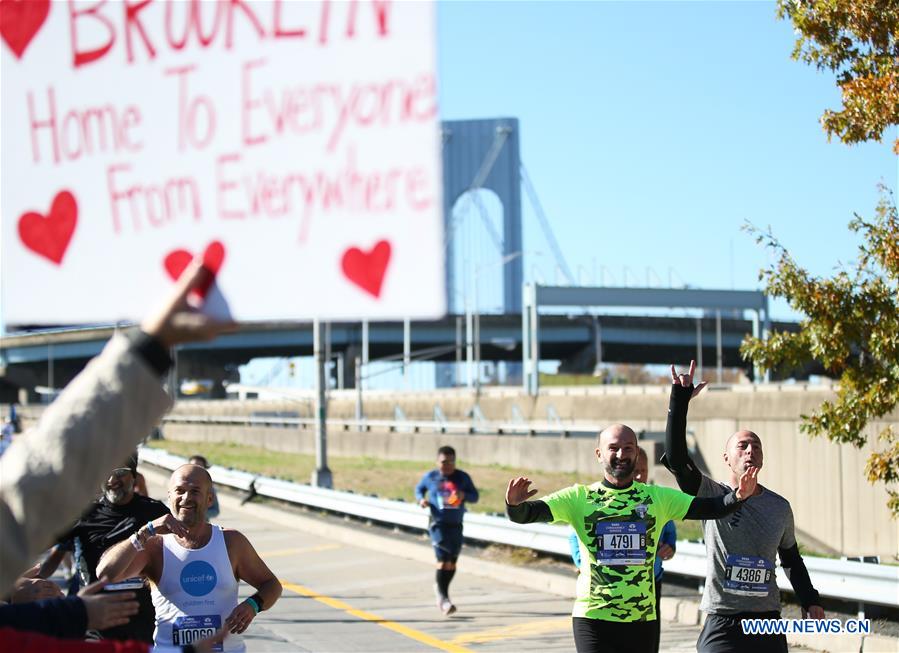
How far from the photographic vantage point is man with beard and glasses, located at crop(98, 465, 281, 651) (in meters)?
6.09

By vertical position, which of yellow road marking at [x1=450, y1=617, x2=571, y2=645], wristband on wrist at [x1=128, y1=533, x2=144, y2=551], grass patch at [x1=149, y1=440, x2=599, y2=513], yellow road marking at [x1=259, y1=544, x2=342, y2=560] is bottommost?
grass patch at [x1=149, y1=440, x2=599, y2=513]

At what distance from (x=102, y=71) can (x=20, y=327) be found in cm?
56

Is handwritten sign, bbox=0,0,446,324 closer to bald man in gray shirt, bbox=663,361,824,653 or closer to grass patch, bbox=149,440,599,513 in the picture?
bald man in gray shirt, bbox=663,361,824,653

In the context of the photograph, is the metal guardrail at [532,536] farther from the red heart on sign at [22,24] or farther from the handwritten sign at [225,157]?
the red heart on sign at [22,24]

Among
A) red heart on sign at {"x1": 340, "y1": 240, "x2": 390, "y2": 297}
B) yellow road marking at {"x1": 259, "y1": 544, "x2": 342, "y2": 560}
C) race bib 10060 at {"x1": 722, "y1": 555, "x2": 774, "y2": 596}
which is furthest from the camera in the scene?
yellow road marking at {"x1": 259, "y1": 544, "x2": 342, "y2": 560}

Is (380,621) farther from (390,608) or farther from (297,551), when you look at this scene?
(297,551)

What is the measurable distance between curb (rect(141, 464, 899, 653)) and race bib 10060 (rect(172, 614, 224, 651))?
4522mm

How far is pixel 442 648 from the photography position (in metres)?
11.4

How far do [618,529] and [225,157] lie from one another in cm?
462

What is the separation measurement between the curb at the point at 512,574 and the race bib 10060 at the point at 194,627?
4.52 meters

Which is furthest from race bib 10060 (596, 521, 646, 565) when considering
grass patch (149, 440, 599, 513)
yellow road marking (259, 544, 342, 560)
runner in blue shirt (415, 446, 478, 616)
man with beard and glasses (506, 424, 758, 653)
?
grass patch (149, 440, 599, 513)

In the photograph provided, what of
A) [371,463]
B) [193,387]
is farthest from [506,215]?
[371,463]

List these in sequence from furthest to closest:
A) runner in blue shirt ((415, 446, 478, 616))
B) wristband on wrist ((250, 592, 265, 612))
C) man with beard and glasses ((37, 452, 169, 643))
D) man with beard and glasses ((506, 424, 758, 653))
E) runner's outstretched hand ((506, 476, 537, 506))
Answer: runner in blue shirt ((415, 446, 478, 616))
man with beard and glasses ((37, 452, 169, 643))
man with beard and glasses ((506, 424, 758, 653))
runner's outstretched hand ((506, 476, 537, 506))
wristband on wrist ((250, 592, 265, 612))

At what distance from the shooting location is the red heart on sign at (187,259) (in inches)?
95.3
